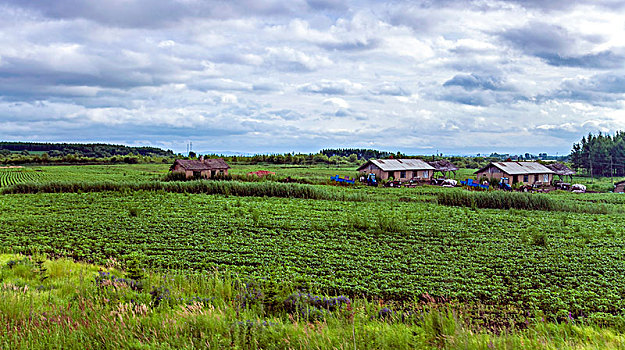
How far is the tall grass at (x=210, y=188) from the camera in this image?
113ft

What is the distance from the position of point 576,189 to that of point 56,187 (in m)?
59.5

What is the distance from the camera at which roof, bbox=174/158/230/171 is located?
54.0 meters

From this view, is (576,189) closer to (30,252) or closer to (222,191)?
(222,191)

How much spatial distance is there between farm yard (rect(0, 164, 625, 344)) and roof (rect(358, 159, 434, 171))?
28272 millimetres

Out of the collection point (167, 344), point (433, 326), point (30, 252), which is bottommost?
point (30, 252)

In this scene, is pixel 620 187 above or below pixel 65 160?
below

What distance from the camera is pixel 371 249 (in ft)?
50.4

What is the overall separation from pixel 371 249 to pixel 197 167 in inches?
1719

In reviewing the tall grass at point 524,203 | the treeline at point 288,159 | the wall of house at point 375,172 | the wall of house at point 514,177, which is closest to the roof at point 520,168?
the wall of house at point 514,177

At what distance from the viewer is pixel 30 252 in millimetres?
14836

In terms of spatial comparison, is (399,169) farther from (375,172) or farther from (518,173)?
(518,173)

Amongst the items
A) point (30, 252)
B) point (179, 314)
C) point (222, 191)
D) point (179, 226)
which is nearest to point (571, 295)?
point (179, 314)

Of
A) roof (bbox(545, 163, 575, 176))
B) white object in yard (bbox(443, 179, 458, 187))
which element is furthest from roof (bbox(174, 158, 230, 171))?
roof (bbox(545, 163, 575, 176))

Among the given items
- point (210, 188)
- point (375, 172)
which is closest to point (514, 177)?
point (375, 172)
